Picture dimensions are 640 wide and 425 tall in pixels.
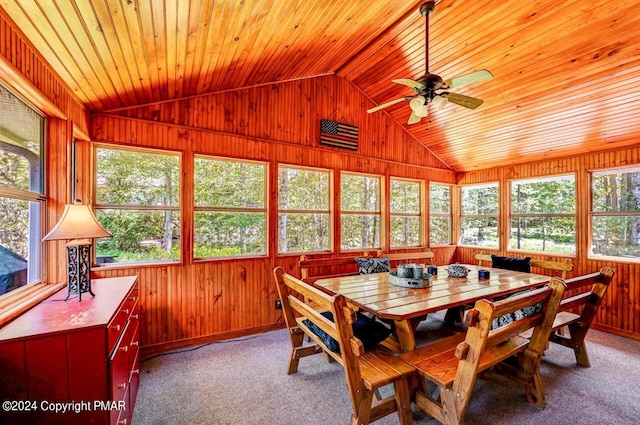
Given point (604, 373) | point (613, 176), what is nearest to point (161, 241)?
point (604, 373)

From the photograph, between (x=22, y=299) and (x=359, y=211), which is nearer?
(x=22, y=299)

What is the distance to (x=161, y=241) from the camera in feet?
10.1

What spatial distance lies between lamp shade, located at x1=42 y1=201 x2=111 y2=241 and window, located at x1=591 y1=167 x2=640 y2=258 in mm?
5814

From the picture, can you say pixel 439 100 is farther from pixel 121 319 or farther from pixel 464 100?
pixel 121 319

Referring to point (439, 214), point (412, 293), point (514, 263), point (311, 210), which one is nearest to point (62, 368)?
point (412, 293)

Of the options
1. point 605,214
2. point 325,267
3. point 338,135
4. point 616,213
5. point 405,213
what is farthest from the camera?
point 405,213

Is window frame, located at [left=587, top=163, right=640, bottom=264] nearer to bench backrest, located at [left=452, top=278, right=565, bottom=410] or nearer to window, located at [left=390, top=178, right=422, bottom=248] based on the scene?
window, located at [left=390, top=178, right=422, bottom=248]

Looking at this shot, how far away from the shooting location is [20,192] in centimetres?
173

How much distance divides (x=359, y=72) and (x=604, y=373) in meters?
4.48

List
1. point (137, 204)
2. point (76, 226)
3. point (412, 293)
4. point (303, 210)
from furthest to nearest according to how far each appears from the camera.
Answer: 1. point (303, 210)
2. point (137, 204)
3. point (412, 293)
4. point (76, 226)

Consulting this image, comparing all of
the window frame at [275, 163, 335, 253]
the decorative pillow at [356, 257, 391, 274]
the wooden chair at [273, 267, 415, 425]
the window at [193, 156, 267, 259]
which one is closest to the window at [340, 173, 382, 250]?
the window frame at [275, 163, 335, 253]

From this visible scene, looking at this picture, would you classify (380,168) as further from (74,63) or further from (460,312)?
(74,63)

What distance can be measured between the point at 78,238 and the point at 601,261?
5906 millimetres

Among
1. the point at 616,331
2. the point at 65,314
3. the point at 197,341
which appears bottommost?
the point at 616,331
